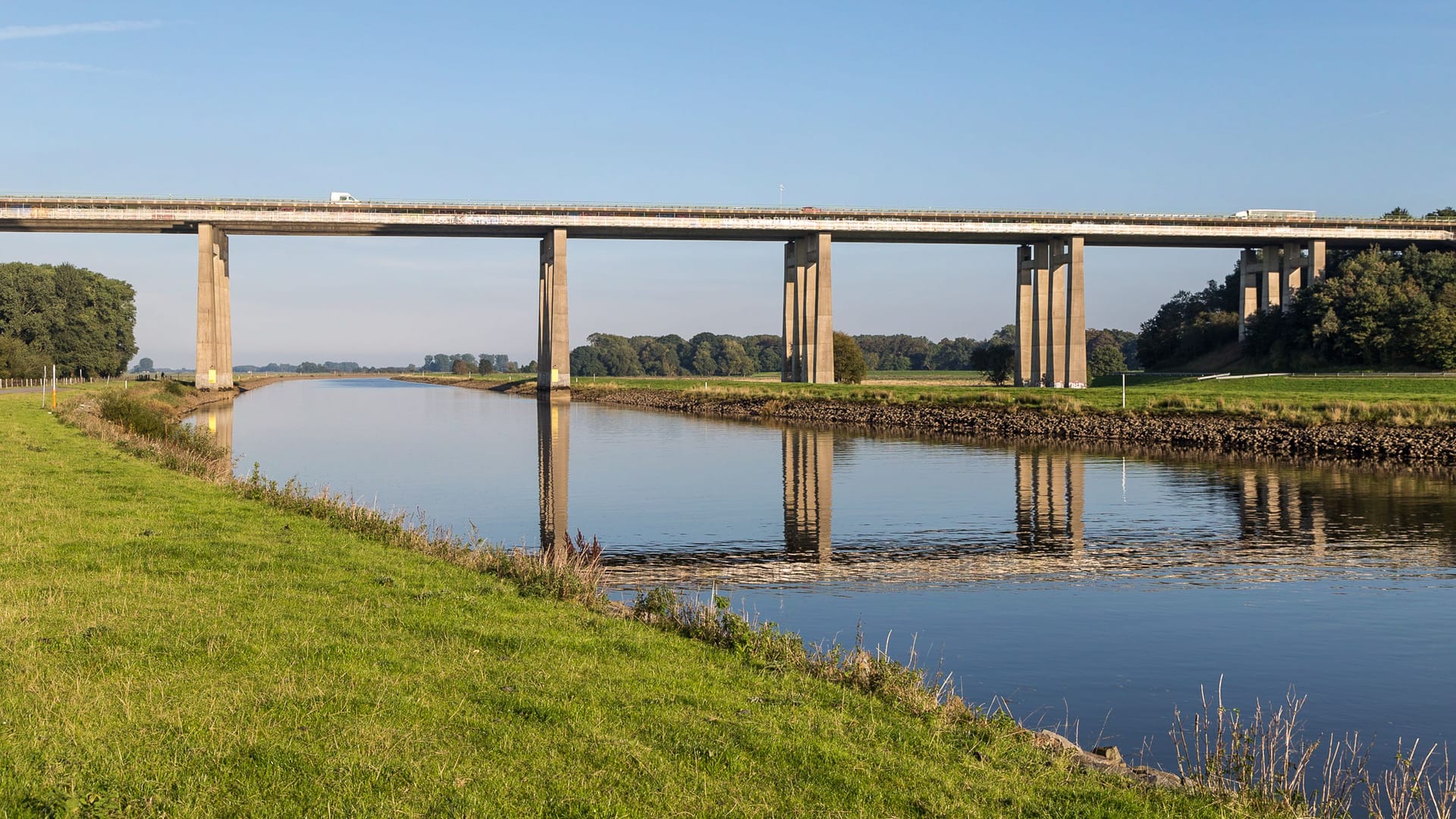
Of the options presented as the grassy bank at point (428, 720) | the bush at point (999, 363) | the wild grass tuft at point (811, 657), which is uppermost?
the bush at point (999, 363)

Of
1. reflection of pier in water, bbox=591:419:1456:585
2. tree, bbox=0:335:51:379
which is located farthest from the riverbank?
tree, bbox=0:335:51:379

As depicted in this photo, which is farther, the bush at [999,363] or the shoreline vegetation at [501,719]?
the bush at [999,363]

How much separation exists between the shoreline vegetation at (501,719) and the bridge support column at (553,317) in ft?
326

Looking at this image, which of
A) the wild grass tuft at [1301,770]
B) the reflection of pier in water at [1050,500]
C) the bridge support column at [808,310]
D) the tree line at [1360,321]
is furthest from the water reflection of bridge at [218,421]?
the tree line at [1360,321]

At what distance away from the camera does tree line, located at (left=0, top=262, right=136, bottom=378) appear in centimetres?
11900

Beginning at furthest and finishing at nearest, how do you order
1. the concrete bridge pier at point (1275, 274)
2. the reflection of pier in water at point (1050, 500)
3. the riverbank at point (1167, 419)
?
the concrete bridge pier at point (1275, 274) < the riverbank at point (1167, 419) < the reflection of pier in water at point (1050, 500)

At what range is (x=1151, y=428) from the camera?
2224 inches

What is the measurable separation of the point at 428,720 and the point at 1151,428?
5294cm

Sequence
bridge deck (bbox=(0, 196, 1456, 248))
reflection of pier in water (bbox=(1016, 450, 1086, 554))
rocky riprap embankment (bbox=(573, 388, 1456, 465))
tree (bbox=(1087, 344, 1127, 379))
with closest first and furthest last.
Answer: reflection of pier in water (bbox=(1016, 450, 1086, 554)) < rocky riprap embankment (bbox=(573, 388, 1456, 465)) < bridge deck (bbox=(0, 196, 1456, 248)) < tree (bbox=(1087, 344, 1127, 379))

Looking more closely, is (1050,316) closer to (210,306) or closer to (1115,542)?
(210,306)

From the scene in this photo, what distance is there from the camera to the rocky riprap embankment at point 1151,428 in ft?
151

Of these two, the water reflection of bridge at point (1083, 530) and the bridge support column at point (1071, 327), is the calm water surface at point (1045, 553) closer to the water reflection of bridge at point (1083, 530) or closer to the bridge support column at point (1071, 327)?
the water reflection of bridge at point (1083, 530)

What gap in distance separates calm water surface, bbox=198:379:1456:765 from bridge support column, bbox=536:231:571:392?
207 ft

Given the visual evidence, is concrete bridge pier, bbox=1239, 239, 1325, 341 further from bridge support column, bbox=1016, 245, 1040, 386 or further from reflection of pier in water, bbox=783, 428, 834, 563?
reflection of pier in water, bbox=783, 428, 834, 563
